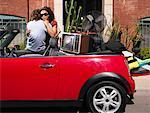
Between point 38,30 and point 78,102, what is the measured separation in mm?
1534

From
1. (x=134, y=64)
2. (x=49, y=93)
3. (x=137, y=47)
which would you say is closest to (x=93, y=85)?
(x=49, y=93)

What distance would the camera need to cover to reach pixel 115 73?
641cm

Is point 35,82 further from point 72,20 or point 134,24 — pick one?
point 134,24

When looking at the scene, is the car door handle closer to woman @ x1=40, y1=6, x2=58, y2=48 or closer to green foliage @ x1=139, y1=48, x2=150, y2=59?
woman @ x1=40, y1=6, x2=58, y2=48

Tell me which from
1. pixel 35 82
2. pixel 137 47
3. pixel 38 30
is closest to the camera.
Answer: pixel 35 82

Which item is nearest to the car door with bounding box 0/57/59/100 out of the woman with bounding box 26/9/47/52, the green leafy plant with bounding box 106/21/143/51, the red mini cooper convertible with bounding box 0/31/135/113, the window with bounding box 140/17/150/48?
the red mini cooper convertible with bounding box 0/31/135/113

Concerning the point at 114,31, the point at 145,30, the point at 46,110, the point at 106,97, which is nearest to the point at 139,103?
the point at 106,97

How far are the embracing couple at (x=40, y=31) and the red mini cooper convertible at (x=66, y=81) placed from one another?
0.56 m

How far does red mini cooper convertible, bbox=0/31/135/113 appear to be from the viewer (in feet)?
20.5

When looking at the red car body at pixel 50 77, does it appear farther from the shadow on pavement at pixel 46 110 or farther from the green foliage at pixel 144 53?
the green foliage at pixel 144 53

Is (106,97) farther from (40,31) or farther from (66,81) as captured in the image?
(40,31)

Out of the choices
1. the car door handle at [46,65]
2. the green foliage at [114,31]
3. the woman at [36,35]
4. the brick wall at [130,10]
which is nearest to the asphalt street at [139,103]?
the car door handle at [46,65]

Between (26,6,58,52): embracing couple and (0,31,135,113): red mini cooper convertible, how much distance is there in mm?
563

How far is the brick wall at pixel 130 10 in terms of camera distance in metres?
13.2
